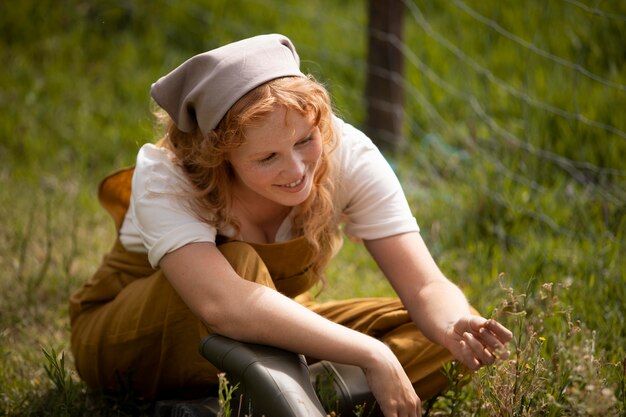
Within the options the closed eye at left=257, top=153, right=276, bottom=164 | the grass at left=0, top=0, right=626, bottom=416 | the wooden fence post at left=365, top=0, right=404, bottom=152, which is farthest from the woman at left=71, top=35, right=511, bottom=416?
the wooden fence post at left=365, top=0, right=404, bottom=152

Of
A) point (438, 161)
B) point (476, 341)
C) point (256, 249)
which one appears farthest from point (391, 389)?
point (438, 161)

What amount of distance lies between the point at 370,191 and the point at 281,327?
444mm

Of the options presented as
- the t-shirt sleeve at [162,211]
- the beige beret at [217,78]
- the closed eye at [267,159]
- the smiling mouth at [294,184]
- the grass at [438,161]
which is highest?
the beige beret at [217,78]

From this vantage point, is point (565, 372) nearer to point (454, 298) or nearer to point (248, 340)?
point (454, 298)

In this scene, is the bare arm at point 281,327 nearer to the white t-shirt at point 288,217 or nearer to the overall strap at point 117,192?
the white t-shirt at point 288,217

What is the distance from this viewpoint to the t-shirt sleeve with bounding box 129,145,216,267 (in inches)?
77.5

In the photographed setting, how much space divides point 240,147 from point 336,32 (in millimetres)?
2731

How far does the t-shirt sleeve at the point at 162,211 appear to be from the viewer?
197cm

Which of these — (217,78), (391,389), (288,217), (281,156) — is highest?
(217,78)

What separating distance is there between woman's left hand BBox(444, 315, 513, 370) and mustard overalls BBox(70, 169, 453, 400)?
12cm

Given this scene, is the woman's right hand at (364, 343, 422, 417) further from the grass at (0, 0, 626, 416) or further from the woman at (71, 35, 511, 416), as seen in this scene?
the grass at (0, 0, 626, 416)

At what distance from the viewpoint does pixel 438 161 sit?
3.63 meters

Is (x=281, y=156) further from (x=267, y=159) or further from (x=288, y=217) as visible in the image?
(x=288, y=217)

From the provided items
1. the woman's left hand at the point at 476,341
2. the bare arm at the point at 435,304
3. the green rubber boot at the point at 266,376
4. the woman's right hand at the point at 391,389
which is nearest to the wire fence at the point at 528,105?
the bare arm at the point at 435,304
